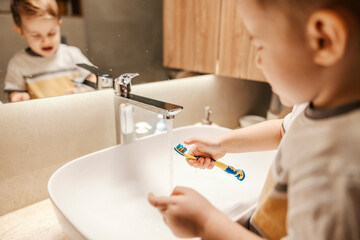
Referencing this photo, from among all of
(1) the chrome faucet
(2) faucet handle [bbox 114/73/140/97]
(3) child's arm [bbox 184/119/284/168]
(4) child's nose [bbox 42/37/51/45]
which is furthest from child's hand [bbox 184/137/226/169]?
(4) child's nose [bbox 42/37/51/45]

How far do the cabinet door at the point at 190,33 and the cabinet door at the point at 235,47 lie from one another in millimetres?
27

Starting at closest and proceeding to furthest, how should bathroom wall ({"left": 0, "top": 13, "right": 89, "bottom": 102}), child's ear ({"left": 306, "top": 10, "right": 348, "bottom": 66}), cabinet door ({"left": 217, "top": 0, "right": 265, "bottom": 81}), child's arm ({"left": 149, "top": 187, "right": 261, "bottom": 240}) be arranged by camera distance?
1. child's ear ({"left": 306, "top": 10, "right": 348, "bottom": 66})
2. child's arm ({"left": 149, "top": 187, "right": 261, "bottom": 240})
3. bathroom wall ({"left": 0, "top": 13, "right": 89, "bottom": 102})
4. cabinet door ({"left": 217, "top": 0, "right": 265, "bottom": 81})

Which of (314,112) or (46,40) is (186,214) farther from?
(46,40)

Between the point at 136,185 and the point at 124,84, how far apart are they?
28 cm

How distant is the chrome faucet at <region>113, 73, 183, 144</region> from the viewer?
60cm

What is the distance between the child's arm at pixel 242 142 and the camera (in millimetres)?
576

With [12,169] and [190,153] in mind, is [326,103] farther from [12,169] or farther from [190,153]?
[12,169]

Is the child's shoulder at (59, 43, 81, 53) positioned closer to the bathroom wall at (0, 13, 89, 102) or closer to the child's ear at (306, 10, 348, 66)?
the bathroom wall at (0, 13, 89, 102)

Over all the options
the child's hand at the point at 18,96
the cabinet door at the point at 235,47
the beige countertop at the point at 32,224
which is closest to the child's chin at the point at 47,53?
the child's hand at the point at 18,96

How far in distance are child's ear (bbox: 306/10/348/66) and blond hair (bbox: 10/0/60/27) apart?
22.3 inches

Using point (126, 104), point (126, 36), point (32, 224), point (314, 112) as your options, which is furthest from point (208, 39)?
point (32, 224)

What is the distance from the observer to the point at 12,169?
2.07 feet

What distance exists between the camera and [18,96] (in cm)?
59

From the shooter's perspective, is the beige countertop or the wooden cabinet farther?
the wooden cabinet
